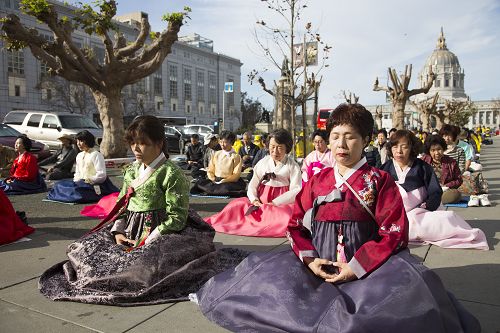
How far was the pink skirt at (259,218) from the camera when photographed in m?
5.43

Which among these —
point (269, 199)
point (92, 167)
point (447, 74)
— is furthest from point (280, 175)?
point (447, 74)

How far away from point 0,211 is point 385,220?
4395 millimetres

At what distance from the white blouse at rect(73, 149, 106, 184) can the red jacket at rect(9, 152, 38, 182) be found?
1476 millimetres

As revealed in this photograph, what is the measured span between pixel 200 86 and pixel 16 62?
34.1 metres

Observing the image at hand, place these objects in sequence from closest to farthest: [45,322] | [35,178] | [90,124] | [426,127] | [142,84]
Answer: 1. [45,322]
2. [35,178]
3. [90,124]
4. [426,127]
5. [142,84]

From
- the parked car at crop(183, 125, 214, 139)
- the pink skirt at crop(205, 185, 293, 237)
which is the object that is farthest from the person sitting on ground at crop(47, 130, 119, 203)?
the parked car at crop(183, 125, 214, 139)

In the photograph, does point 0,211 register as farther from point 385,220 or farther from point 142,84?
point 142,84

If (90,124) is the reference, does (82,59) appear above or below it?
above

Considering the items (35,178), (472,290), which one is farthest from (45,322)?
(35,178)

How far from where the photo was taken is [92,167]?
7.79 m

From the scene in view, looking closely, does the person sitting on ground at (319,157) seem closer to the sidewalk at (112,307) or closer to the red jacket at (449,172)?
the sidewalk at (112,307)

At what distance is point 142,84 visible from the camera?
56.9m

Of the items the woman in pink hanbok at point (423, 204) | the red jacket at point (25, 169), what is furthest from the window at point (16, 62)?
the woman in pink hanbok at point (423, 204)

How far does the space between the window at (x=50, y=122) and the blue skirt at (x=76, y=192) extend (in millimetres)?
10171
